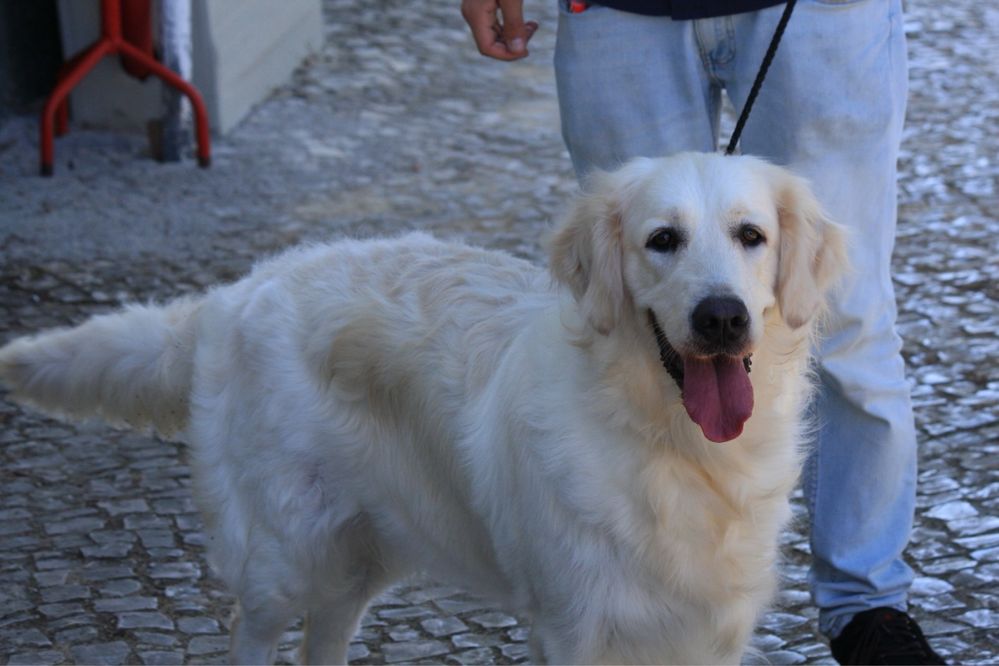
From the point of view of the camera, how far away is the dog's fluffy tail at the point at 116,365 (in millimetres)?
3883

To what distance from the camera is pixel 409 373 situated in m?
3.46

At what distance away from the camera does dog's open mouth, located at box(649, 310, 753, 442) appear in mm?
2988

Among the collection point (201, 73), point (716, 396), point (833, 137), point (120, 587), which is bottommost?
point (120, 587)

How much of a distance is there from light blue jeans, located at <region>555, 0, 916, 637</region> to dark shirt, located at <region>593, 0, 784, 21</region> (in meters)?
0.02

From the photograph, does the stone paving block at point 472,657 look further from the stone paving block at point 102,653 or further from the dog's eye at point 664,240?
the dog's eye at point 664,240

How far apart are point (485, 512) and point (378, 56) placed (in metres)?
7.45

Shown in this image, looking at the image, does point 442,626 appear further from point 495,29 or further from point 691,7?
point 691,7

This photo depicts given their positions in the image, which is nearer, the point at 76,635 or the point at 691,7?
the point at 691,7

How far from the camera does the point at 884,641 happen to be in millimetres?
3688

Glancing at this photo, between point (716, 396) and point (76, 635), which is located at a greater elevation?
point (716, 396)

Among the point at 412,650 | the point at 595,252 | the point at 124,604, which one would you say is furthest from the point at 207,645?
the point at 595,252

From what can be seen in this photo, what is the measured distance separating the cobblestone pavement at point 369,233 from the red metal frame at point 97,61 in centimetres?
19

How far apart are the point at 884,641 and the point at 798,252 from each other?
116cm

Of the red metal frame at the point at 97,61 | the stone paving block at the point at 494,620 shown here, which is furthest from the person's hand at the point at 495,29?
the red metal frame at the point at 97,61
